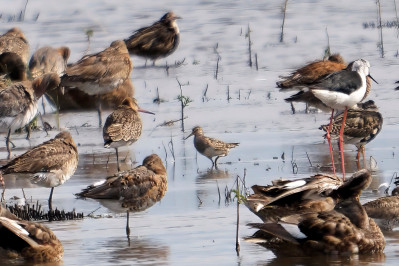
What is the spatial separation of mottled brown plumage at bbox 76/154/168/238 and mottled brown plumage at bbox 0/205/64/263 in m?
1.46

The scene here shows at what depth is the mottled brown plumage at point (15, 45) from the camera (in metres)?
20.7

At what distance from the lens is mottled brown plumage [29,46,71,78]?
19531 millimetres

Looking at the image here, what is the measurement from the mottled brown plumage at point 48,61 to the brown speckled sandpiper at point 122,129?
17.6 ft

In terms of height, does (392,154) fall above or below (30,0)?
below

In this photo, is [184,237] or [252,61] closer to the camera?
[184,237]

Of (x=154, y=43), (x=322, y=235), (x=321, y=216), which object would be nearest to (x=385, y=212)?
(x=321, y=216)

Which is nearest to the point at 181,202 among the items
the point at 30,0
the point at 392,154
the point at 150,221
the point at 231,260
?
the point at 150,221

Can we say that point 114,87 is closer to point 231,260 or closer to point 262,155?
point 262,155

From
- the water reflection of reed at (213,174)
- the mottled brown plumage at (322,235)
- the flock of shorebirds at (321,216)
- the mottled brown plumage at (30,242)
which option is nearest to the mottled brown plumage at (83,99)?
the water reflection of reed at (213,174)

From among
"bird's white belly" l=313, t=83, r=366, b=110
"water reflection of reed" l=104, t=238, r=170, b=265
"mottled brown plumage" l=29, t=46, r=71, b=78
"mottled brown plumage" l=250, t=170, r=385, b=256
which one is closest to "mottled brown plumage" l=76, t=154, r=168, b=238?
"water reflection of reed" l=104, t=238, r=170, b=265

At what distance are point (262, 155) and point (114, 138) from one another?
71.2 inches

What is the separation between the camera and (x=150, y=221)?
9602mm

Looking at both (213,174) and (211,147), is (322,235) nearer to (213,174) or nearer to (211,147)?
(213,174)

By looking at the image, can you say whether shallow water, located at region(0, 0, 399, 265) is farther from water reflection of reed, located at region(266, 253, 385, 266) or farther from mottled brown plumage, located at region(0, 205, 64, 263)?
mottled brown plumage, located at region(0, 205, 64, 263)
